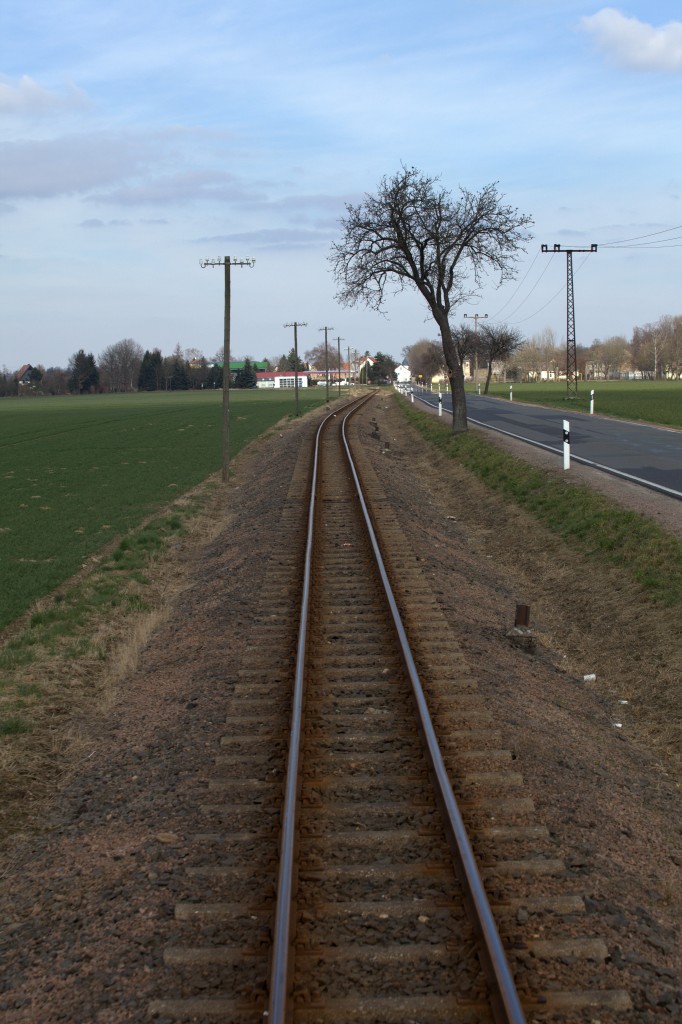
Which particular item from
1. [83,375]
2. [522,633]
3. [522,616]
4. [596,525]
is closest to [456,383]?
[596,525]

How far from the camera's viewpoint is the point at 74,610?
12.6 metres

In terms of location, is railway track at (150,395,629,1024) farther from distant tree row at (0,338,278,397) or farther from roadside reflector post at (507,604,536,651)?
distant tree row at (0,338,278,397)

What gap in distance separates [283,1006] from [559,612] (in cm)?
943

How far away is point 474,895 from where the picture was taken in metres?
4.62

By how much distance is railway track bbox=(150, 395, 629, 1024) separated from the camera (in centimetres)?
409

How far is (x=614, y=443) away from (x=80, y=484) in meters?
17.6

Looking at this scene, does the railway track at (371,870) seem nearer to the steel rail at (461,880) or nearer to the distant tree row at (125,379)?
the steel rail at (461,880)

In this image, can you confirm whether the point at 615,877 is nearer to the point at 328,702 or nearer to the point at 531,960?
the point at 531,960

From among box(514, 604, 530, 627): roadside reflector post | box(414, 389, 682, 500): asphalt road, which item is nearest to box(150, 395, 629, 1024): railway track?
box(514, 604, 530, 627): roadside reflector post

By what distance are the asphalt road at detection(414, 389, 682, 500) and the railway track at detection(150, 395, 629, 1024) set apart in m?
11.3

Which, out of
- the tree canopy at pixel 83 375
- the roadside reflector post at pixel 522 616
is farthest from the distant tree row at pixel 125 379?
the roadside reflector post at pixel 522 616

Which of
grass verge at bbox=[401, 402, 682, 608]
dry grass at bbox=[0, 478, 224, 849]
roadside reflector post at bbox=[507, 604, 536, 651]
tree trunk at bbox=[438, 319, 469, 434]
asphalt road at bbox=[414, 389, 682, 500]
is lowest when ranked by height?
dry grass at bbox=[0, 478, 224, 849]

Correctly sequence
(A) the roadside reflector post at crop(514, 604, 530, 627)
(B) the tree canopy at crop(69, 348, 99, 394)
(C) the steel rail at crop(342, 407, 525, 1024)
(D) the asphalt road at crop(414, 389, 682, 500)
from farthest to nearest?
(B) the tree canopy at crop(69, 348, 99, 394), (D) the asphalt road at crop(414, 389, 682, 500), (A) the roadside reflector post at crop(514, 604, 530, 627), (C) the steel rail at crop(342, 407, 525, 1024)

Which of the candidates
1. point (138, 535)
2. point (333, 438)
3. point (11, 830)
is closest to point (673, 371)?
point (333, 438)
